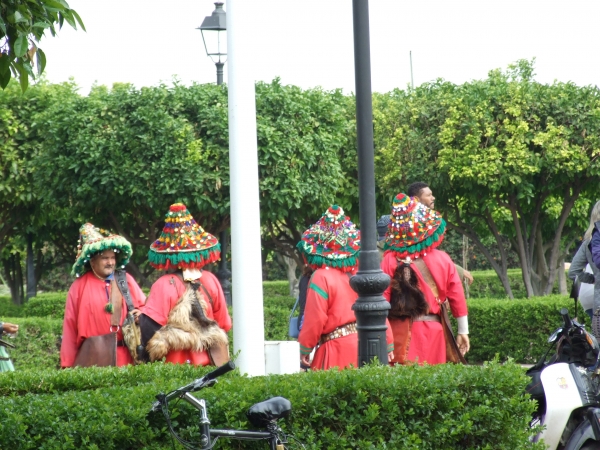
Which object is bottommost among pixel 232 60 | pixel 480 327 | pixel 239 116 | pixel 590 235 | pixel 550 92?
pixel 480 327

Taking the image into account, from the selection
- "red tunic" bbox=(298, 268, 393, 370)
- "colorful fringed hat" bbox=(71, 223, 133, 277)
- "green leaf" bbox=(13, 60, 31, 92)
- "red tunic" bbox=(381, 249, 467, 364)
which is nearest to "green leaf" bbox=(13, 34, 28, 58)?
"green leaf" bbox=(13, 60, 31, 92)

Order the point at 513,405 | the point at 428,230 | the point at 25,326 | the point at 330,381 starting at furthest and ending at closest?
1. the point at 25,326
2. the point at 428,230
3. the point at 513,405
4. the point at 330,381

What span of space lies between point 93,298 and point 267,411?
3986mm

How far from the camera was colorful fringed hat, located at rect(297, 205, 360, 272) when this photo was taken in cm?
722

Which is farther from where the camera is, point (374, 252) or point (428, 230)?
point (428, 230)

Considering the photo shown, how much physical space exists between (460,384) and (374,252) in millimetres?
1518

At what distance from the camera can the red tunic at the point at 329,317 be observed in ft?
23.2

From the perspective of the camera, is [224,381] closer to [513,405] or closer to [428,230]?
[513,405]

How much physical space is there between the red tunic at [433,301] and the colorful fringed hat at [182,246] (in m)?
1.50

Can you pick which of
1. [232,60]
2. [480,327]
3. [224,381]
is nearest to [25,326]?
[480,327]

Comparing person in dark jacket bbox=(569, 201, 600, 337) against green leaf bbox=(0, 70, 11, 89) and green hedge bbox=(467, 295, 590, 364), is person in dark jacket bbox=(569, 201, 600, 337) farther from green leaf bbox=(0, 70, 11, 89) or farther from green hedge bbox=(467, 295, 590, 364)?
green leaf bbox=(0, 70, 11, 89)

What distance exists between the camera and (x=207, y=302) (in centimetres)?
738

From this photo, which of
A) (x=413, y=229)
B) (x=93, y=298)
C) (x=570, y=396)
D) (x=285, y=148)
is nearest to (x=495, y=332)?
(x=285, y=148)

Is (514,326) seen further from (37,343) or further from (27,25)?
(27,25)
